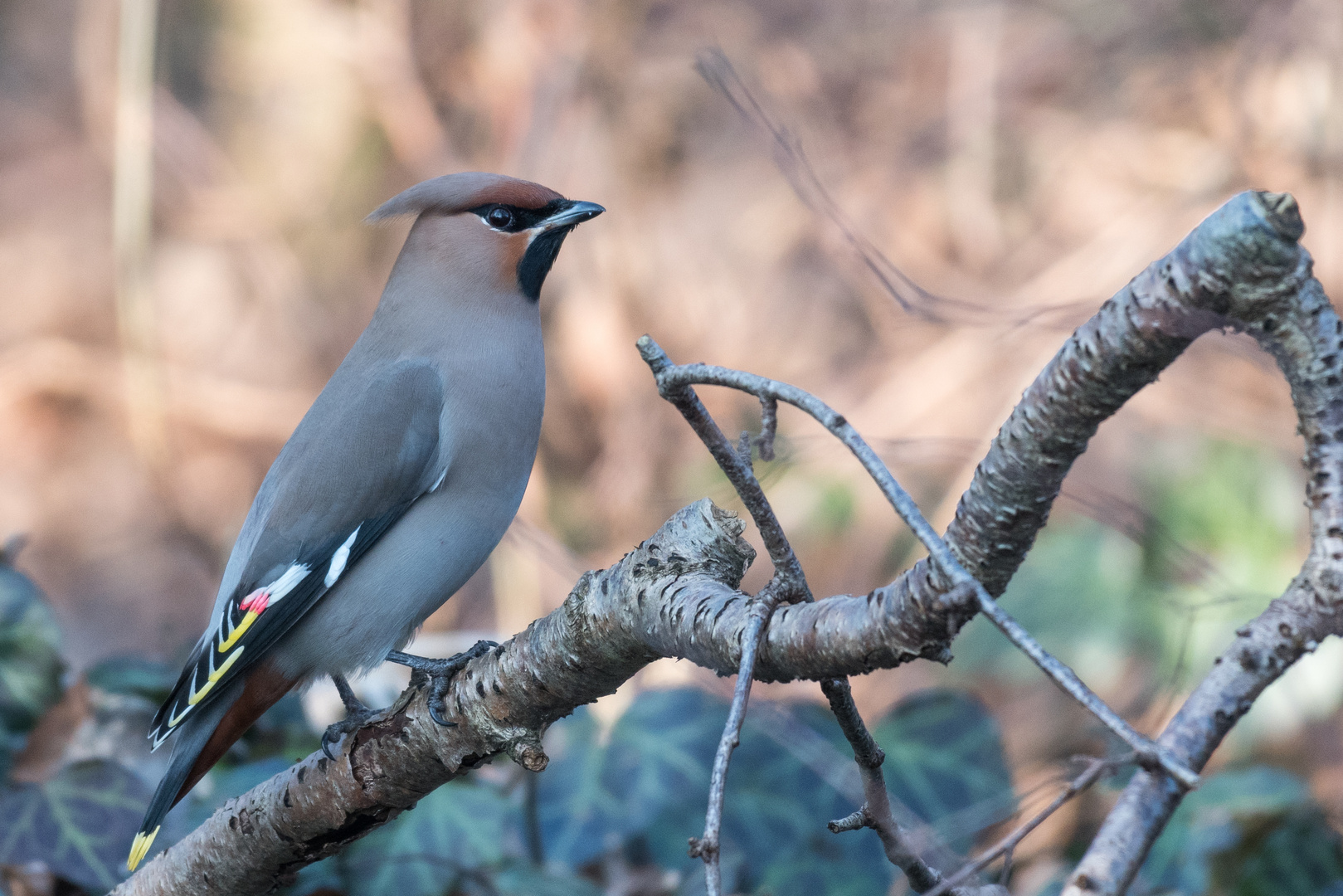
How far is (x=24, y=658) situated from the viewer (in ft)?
8.37

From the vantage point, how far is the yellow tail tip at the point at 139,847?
7.04ft

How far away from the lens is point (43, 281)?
263 inches

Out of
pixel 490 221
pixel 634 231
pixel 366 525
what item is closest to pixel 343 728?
pixel 366 525

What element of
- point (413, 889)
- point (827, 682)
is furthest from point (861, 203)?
point (827, 682)

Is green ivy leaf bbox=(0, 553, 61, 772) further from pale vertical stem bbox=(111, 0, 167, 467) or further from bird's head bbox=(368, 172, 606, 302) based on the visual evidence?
pale vertical stem bbox=(111, 0, 167, 467)

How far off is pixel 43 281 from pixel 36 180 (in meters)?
0.62

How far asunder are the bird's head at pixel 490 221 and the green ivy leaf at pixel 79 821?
1.30 metres

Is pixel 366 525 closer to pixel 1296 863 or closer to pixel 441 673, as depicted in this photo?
pixel 441 673

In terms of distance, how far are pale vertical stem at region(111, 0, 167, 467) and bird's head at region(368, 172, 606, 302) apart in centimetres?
345

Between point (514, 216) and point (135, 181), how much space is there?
12.2ft

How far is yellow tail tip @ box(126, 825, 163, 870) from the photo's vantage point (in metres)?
2.14

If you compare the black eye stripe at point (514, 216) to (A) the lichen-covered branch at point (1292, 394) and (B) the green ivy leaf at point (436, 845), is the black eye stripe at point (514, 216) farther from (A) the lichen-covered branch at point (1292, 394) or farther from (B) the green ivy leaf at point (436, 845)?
(A) the lichen-covered branch at point (1292, 394)

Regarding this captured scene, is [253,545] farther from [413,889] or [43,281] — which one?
[43,281]

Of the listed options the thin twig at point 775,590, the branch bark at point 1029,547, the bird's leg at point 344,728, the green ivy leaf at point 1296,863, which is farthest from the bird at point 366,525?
the green ivy leaf at point 1296,863
